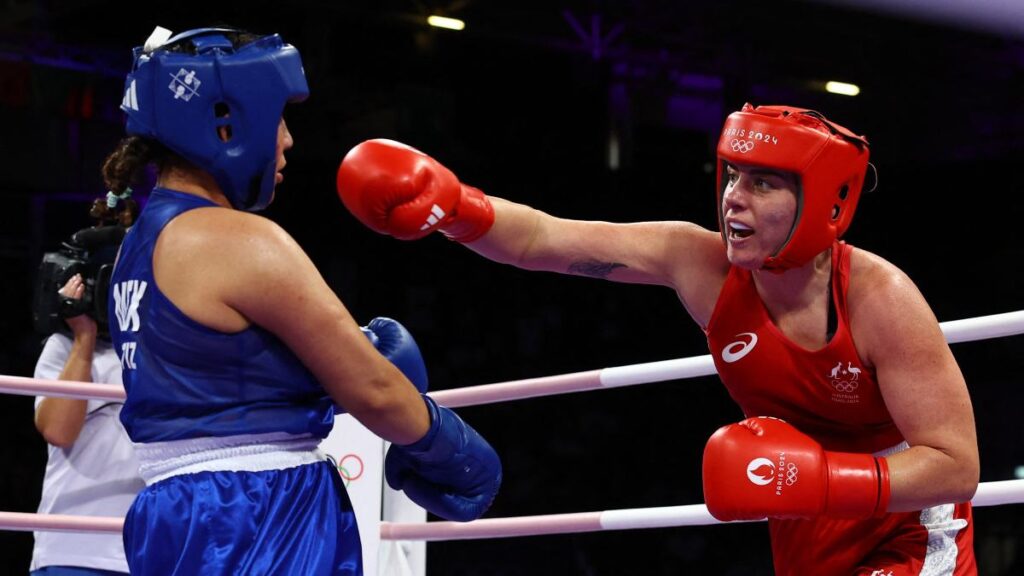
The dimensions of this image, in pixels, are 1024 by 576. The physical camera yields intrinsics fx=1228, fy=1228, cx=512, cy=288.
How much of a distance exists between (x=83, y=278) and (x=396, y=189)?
1417 millimetres

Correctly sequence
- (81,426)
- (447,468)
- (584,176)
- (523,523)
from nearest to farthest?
(447,468)
(523,523)
(81,426)
(584,176)

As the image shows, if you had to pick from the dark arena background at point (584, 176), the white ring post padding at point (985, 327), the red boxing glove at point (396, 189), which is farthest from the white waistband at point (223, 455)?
the dark arena background at point (584, 176)

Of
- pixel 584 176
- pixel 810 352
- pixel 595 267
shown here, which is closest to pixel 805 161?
pixel 810 352

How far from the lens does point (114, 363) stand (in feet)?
9.77

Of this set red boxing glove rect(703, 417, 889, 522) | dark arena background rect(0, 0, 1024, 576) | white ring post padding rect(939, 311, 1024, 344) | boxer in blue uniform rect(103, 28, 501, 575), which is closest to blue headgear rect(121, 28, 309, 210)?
boxer in blue uniform rect(103, 28, 501, 575)

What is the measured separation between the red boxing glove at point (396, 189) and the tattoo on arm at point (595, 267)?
269 millimetres

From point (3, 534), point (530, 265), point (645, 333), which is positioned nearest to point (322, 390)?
point (530, 265)

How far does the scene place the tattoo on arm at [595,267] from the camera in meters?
2.08

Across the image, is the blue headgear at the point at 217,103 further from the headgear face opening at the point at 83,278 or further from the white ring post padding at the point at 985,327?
the headgear face opening at the point at 83,278

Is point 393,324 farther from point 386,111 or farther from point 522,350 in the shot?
point 522,350

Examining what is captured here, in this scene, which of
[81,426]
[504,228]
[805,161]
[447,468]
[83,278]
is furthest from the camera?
[83,278]

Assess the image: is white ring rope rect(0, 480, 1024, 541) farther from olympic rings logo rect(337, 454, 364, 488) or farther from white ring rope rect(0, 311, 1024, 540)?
olympic rings logo rect(337, 454, 364, 488)

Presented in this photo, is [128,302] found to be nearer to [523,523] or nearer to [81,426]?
[523,523]

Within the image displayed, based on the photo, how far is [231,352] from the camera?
149cm
